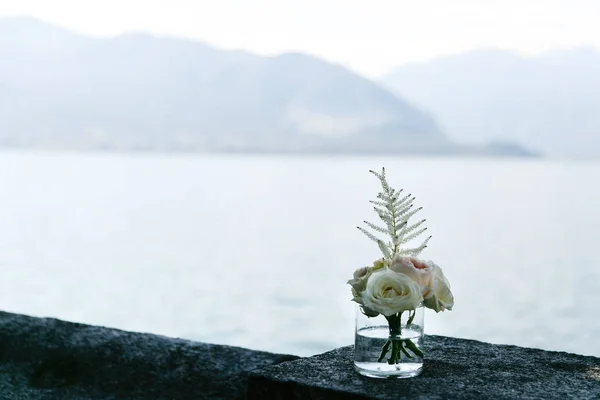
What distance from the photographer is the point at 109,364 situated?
3.22m

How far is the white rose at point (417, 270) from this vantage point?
2.02 metres

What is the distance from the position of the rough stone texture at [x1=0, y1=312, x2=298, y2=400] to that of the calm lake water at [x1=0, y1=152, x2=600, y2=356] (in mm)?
473

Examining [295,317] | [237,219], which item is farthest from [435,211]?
[295,317]

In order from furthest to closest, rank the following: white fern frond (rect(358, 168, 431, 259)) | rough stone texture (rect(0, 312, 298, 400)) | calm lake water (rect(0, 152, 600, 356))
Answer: calm lake water (rect(0, 152, 600, 356))
rough stone texture (rect(0, 312, 298, 400))
white fern frond (rect(358, 168, 431, 259))

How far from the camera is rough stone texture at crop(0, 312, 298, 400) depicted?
3.07 meters

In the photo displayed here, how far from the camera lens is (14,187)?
66.2 metres

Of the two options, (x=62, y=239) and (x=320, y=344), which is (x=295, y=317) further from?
(x=62, y=239)

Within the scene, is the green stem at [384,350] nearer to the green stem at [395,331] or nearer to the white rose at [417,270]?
the green stem at [395,331]

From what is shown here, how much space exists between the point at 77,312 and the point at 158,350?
15.1 m

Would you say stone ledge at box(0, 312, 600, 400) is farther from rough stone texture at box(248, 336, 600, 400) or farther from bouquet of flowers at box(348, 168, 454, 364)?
bouquet of flowers at box(348, 168, 454, 364)

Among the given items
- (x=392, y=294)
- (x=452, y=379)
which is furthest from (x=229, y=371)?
(x=392, y=294)

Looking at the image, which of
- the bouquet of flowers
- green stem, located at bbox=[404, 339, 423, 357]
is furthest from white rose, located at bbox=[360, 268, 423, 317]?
green stem, located at bbox=[404, 339, 423, 357]

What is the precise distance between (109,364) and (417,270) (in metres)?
1.53

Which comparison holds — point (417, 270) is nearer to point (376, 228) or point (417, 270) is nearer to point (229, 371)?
point (376, 228)
